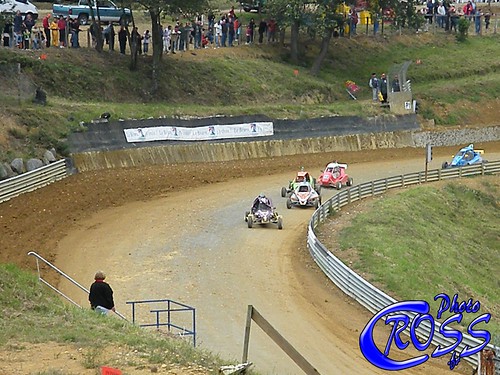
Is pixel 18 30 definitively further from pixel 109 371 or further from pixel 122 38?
pixel 109 371

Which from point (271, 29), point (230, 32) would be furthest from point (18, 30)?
point (271, 29)

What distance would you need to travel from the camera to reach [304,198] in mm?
38281

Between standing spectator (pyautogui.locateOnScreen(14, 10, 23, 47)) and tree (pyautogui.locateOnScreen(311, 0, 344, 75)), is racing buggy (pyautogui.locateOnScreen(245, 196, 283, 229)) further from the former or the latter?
tree (pyautogui.locateOnScreen(311, 0, 344, 75))

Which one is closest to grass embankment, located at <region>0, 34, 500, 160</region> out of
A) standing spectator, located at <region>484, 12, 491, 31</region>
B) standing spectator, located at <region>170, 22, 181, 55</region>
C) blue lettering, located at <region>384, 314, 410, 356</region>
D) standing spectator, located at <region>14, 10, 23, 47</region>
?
standing spectator, located at <region>170, 22, 181, 55</region>

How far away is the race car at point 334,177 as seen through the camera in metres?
42.5

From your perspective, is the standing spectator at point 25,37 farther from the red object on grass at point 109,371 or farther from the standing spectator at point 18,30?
the red object on grass at point 109,371

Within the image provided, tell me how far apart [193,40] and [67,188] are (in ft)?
72.0

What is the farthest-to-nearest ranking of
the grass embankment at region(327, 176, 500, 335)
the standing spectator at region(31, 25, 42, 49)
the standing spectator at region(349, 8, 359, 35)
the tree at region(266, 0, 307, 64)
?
the standing spectator at region(349, 8, 359, 35) < the tree at region(266, 0, 307, 64) < the standing spectator at region(31, 25, 42, 49) < the grass embankment at region(327, 176, 500, 335)

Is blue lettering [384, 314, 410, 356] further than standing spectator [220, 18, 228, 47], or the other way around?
standing spectator [220, 18, 228, 47]

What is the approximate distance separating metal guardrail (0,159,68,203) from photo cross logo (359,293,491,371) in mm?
16597

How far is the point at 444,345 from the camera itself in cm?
2233

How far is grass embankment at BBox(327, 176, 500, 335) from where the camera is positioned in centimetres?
2895

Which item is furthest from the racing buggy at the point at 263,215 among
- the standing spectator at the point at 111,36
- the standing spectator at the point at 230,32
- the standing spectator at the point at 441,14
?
the standing spectator at the point at 441,14

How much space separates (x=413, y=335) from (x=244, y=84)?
3474 centimetres
